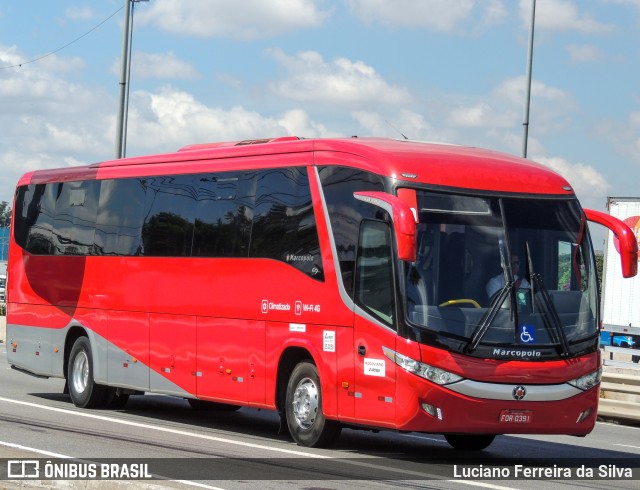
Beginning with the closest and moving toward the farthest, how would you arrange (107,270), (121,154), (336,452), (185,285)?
(336,452), (185,285), (107,270), (121,154)

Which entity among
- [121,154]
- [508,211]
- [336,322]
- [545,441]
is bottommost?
[545,441]

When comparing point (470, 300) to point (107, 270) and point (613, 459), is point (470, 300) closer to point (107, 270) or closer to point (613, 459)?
point (613, 459)

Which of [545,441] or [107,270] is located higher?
[107,270]

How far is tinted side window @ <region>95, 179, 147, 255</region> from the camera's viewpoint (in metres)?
18.7

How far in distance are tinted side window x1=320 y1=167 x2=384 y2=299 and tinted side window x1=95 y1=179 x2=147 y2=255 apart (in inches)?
191

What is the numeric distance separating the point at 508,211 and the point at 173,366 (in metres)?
5.84

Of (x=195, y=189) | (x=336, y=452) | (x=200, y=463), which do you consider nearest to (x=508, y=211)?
(x=336, y=452)

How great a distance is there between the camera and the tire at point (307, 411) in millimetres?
14414

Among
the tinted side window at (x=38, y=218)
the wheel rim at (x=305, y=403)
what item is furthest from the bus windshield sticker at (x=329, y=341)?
the tinted side window at (x=38, y=218)

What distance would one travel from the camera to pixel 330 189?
14.6 m

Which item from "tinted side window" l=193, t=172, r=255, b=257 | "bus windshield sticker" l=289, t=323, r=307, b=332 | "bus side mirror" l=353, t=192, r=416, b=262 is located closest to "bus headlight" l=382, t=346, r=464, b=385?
"bus side mirror" l=353, t=192, r=416, b=262

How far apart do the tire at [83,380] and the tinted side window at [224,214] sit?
11.8 feet

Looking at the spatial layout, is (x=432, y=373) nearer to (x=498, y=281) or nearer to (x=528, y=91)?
(x=498, y=281)

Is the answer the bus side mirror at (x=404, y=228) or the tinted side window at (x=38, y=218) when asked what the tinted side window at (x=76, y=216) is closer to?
the tinted side window at (x=38, y=218)
